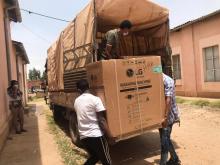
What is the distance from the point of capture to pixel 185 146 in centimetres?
755

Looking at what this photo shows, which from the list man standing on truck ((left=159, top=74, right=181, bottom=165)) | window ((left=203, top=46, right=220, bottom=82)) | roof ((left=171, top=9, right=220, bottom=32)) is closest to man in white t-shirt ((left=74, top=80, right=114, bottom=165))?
man standing on truck ((left=159, top=74, right=181, bottom=165))

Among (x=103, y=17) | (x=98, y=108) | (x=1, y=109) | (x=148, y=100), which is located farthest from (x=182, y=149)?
(x=1, y=109)

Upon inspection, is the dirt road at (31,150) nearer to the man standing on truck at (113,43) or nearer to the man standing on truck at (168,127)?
the man standing on truck at (168,127)

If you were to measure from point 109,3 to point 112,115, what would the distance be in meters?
2.49

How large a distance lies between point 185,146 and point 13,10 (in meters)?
9.82

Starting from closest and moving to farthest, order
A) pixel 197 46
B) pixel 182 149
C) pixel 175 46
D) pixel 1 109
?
pixel 182 149 < pixel 1 109 < pixel 197 46 < pixel 175 46

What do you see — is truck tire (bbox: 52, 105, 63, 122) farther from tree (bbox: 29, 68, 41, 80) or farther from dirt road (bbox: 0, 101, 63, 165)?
tree (bbox: 29, 68, 41, 80)

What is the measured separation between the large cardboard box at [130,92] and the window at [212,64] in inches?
360

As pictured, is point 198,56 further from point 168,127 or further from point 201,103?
point 168,127

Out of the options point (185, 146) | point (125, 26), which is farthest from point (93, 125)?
point (185, 146)

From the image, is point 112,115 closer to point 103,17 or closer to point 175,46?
point 103,17

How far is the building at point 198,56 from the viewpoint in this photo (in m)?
14.7

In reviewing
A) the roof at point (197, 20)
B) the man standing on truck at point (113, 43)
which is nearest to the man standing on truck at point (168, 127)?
the man standing on truck at point (113, 43)

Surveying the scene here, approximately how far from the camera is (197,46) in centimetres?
1609
